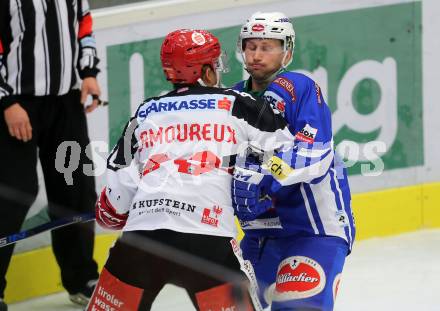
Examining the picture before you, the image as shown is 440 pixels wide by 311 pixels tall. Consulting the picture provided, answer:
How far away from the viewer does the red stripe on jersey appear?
14.1 feet

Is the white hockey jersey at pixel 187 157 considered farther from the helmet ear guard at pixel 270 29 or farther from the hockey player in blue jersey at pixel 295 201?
the helmet ear guard at pixel 270 29

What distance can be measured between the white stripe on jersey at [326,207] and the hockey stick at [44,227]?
1.24m

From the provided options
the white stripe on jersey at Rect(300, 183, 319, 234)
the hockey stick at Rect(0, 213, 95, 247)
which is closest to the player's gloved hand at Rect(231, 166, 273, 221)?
the white stripe on jersey at Rect(300, 183, 319, 234)

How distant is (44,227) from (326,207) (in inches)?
51.9

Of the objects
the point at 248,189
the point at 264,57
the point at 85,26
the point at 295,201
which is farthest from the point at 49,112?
the point at 248,189

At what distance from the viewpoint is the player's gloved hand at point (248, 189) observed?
2.82m

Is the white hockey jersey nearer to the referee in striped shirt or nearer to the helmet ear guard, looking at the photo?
the helmet ear guard

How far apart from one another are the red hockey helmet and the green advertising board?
223 cm

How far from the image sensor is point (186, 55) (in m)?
2.83

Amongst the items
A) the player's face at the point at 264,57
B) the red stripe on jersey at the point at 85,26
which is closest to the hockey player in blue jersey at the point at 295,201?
the player's face at the point at 264,57

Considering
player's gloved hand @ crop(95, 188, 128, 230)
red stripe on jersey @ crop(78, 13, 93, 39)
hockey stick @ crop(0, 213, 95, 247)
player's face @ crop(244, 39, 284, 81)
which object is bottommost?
hockey stick @ crop(0, 213, 95, 247)

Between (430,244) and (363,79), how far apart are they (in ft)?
2.55

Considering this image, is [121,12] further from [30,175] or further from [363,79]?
[363,79]

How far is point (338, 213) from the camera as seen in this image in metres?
3.28
